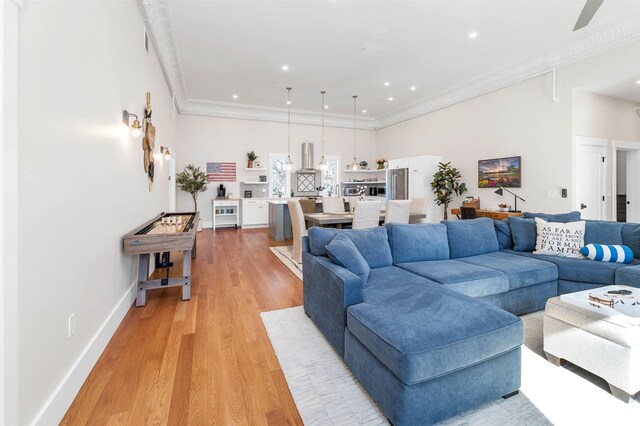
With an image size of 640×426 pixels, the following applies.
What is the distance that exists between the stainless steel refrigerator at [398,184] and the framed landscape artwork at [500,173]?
1806 mm

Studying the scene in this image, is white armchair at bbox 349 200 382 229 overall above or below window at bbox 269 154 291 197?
below

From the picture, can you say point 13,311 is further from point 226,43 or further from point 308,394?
point 226,43

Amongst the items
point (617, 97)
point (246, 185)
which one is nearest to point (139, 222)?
point (246, 185)

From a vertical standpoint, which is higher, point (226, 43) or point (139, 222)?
point (226, 43)

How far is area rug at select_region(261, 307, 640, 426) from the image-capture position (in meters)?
1.52

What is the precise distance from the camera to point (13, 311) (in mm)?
1181

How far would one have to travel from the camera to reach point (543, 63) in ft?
16.6

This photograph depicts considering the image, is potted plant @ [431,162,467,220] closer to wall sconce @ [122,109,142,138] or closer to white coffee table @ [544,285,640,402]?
white coffee table @ [544,285,640,402]

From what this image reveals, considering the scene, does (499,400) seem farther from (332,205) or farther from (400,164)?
(400,164)

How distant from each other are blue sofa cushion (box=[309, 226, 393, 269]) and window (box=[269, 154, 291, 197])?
21.4ft

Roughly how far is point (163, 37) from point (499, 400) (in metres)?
Result: 5.70

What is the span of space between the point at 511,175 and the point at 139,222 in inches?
250

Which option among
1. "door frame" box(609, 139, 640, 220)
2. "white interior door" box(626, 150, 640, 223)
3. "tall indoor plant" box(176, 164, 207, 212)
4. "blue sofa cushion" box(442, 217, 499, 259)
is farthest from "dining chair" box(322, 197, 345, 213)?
"white interior door" box(626, 150, 640, 223)

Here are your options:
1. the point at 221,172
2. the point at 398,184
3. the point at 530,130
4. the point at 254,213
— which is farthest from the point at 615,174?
the point at 221,172
